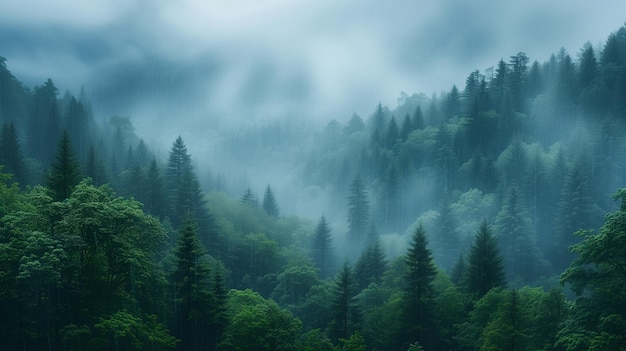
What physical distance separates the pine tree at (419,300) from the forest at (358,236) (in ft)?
0.64

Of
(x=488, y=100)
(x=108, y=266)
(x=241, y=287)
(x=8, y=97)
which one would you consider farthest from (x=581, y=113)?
(x=8, y=97)

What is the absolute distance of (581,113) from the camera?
139 metres

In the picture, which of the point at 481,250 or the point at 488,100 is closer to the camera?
the point at 481,250

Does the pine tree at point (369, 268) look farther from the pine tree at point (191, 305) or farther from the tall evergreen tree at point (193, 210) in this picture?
the pine tree at point (191, 305)

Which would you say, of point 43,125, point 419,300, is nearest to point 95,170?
point 43,125

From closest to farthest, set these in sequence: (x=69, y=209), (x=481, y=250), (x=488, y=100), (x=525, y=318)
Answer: (x=69, y=209)
(x=525, y=318)
(x=481, y=250)
(x=488, y=100)

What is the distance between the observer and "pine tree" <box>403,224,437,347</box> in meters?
56.4

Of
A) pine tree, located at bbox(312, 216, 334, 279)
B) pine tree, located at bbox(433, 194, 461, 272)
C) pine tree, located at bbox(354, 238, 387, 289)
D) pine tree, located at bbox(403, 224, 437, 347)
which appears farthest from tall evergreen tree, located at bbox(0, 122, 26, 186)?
pine tree, located at bbox(433, 194, 461, 272)

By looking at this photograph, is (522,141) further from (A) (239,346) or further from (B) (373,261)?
(A) (239,346)

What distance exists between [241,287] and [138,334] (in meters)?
51.7

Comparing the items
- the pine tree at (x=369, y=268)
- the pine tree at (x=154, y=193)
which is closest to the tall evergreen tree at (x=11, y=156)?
the pine tree at (x=154, y=193)

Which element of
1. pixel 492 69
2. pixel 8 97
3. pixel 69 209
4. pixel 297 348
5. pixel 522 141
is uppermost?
pixel 492 69

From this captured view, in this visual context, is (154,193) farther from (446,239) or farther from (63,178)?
(446,239)

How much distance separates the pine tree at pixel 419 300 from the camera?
56375 mm
